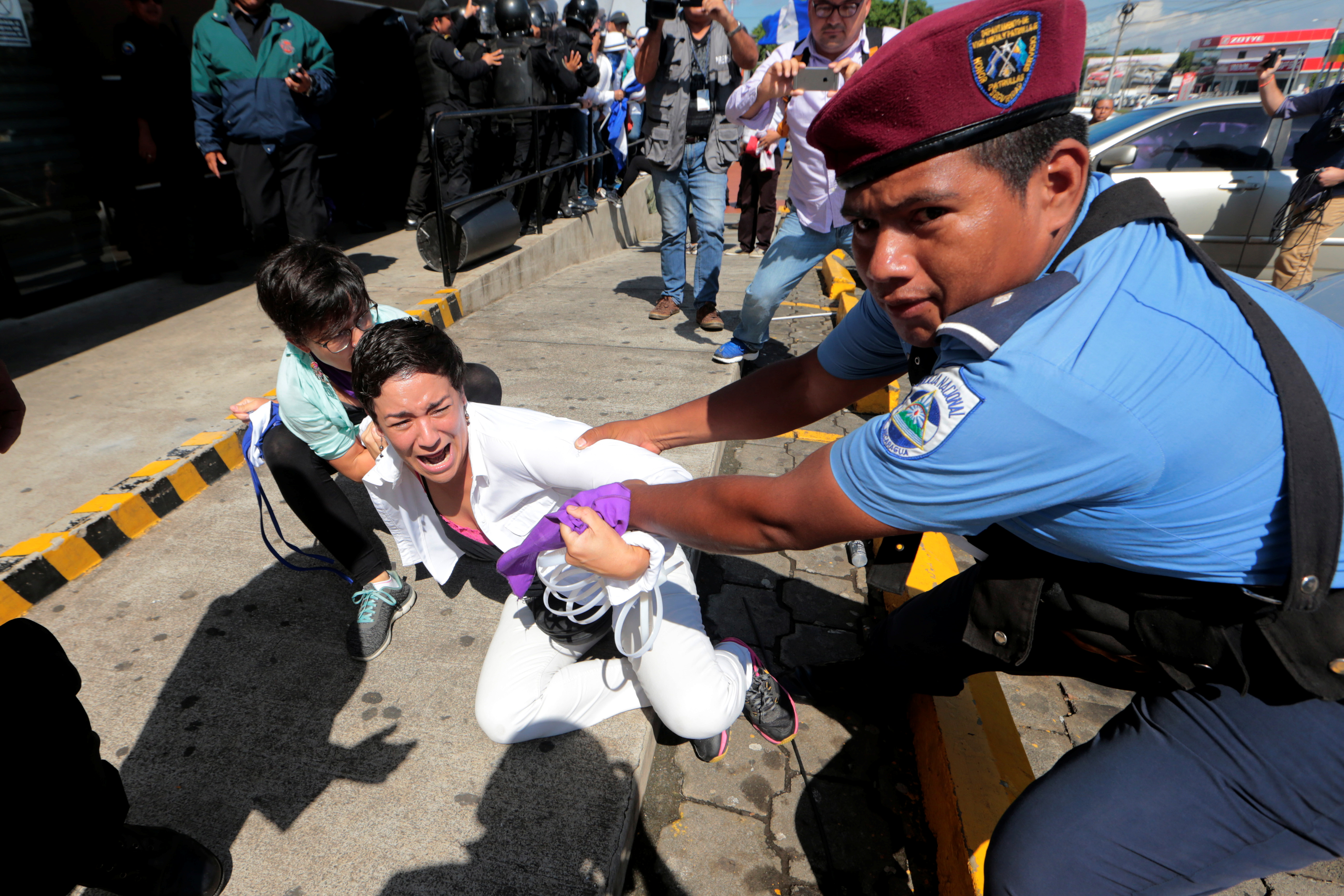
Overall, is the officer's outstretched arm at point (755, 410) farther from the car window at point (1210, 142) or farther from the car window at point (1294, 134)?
the car window at point (1294, 134)

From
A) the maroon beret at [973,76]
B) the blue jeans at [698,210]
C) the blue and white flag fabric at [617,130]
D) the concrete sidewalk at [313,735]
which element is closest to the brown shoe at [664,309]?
the blue jeans at [698,210]

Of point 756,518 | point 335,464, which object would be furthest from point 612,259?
point 756,518

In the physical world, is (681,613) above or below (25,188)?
below

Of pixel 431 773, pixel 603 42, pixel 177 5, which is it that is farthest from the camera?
pixel 603 42

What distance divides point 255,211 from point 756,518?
4.67m

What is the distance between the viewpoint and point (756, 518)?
125 centimetres

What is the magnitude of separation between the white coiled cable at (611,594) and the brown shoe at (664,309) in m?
3.52

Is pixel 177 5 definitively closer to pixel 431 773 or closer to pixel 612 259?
pixel 612 259

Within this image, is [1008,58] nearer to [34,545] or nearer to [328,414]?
[328,414]

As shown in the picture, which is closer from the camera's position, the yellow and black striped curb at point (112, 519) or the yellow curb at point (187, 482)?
the yellow and black striped curb at point (112, 519)

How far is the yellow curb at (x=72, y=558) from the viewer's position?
2.42m

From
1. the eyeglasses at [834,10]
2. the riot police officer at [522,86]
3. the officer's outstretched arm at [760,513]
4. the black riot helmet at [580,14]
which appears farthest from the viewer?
the black riot helmet at [580,14]

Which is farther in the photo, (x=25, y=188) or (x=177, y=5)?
(x=177, y=5)

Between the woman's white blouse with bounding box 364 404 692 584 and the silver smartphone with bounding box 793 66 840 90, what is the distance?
8.17 feet
